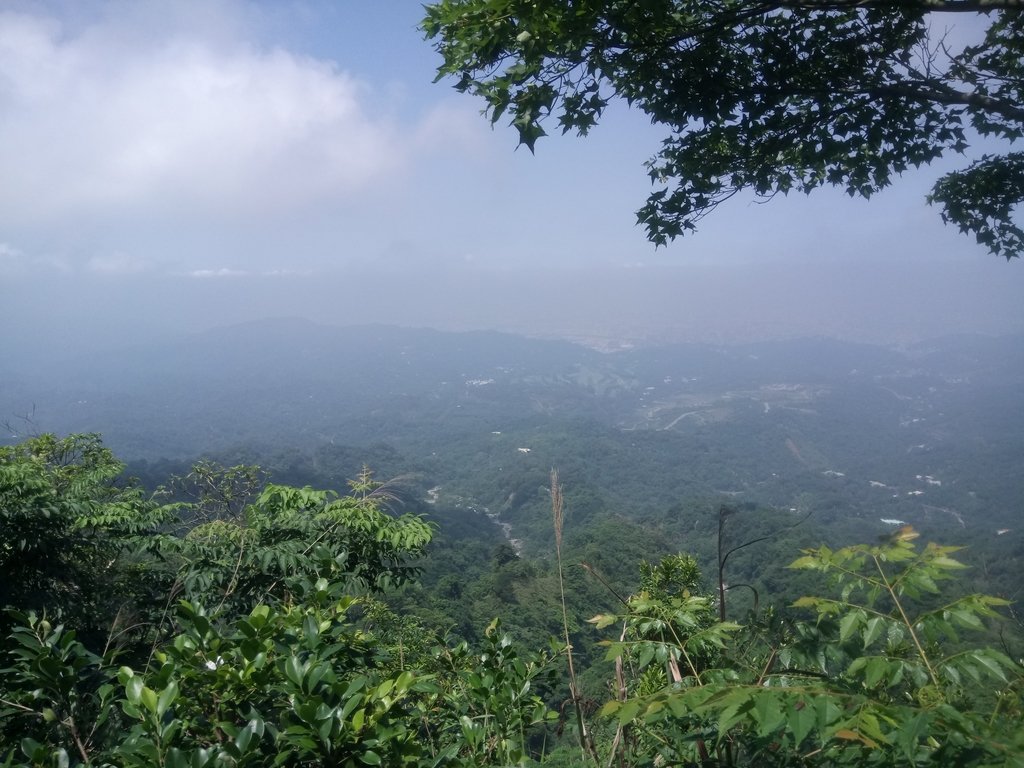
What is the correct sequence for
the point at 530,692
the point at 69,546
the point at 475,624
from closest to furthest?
1. the point at 530,692
2. the point at 69,546
3. the point at 475,624

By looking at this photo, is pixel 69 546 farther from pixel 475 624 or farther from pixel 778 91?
pixel 475 624

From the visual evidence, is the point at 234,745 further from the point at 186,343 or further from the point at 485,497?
the point at 186,343

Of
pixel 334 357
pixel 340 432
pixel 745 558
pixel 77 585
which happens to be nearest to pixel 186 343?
pixel 334 357

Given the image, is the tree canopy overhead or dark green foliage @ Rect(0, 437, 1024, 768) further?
the tree canopy overhead

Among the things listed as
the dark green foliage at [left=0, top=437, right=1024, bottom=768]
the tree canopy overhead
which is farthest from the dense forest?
the tree canopy overhead

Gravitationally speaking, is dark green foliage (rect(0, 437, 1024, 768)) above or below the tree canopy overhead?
below

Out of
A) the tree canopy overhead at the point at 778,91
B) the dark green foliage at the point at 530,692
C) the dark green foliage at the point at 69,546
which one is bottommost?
the dark green foliage at the point at 69,546

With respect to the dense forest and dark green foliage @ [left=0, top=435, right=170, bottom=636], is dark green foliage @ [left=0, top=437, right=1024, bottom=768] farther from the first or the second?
dark green foliage @ [left=0, top=435, right=170, bottom=636]

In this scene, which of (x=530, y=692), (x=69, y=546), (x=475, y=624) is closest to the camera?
(x=530, y=692)

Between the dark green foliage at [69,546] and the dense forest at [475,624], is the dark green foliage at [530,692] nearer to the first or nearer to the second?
the dense forest at [475,624]

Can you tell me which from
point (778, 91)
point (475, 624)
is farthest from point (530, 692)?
point (475, 624)

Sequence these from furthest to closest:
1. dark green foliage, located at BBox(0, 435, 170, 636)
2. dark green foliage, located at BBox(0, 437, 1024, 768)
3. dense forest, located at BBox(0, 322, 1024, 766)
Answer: dark green foliage, located at BBox(0, 435, 170, 636) < dense forest, located at BBox(0, 322, 1024, 766) < dark green foliage, located at BBox(0, 437, 1024, 768)

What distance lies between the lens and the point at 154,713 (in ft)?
4.24

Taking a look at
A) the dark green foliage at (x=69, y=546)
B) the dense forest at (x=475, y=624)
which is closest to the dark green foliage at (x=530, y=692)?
the dense forest at (x=475, y=624)
